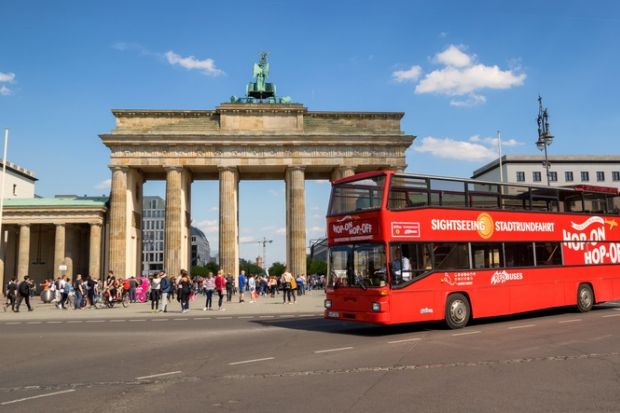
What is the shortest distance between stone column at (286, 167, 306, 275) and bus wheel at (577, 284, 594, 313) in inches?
1236

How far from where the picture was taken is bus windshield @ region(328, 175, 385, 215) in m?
14.1

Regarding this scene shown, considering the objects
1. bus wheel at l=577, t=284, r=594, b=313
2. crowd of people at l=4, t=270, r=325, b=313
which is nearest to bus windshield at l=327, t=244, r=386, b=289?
bus wheel at l=577, t=284, r=594, b=313

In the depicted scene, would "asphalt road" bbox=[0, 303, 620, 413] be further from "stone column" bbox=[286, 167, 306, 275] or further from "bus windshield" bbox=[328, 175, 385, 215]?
"stone column" bbox=[286, 167, 306, 275]

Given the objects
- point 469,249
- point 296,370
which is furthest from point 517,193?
point 296,370

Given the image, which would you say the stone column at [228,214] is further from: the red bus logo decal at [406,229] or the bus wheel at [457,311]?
the red bus logo decal at [406,229]

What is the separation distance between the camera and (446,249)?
14641 mm

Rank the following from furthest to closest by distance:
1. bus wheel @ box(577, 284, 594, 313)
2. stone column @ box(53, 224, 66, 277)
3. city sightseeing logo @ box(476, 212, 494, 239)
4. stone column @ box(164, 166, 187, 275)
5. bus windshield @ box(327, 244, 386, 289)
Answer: stone column @ box(53, 224, 66, 277)
stone column @ box(164, 166, 187, 275)
bus wheel @ box(577, 284, 594, 313)
city sightseeing logo @ box(476, 212, 494, 239)
bus windshield @ box(327, 244, 386, 289)

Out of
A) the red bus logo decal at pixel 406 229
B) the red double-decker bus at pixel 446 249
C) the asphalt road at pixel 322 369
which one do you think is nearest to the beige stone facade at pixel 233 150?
the red double-decker bus at pixel 446 249

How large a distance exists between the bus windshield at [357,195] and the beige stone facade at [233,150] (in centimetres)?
3377

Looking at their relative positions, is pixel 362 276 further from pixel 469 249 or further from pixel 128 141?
pixel 128 141

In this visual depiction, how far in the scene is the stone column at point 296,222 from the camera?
160ft

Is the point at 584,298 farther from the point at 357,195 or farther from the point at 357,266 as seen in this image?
the point at 357,195

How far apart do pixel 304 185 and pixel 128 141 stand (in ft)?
54.9

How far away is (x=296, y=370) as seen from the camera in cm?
922
